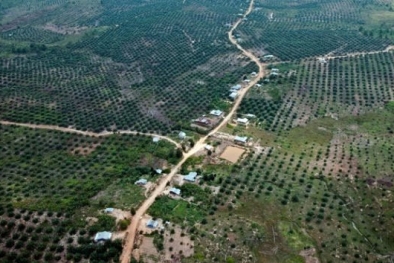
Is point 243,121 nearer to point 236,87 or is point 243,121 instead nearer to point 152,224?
point 236,87

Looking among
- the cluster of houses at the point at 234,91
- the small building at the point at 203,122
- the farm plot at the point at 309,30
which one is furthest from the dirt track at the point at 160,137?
the farm plot at the point at 309,30

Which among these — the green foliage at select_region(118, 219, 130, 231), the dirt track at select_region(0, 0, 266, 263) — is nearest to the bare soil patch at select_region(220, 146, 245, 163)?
the dirt track at select_region(0, 0, 266, 263)

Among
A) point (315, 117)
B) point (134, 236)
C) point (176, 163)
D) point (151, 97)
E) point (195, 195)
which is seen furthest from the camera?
point (151, 97)

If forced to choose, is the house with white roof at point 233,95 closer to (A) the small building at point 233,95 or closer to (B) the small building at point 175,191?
(A) the small building at point 233,95

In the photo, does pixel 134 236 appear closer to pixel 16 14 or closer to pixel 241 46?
pixel 241 46

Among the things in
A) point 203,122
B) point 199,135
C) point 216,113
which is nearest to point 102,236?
point 199,135

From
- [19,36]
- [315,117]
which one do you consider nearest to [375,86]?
[315,117]

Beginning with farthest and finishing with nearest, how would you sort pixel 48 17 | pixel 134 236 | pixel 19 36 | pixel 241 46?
pixel 48 17
pixel 19 36
pixel 241 46
pixel 134 236

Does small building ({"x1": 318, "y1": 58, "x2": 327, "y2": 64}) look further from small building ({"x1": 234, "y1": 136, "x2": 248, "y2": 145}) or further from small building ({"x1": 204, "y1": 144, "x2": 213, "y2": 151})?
small building ({"x1": 204, "y1": 144, "x2": 213, "y2": 151})
